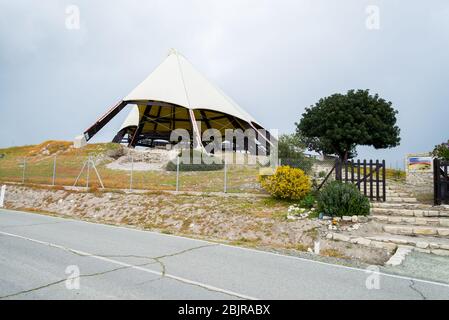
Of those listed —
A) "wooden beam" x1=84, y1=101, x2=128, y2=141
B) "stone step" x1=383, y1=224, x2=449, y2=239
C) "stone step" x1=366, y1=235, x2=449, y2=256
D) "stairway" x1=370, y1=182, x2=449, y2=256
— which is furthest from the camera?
"wooden beam" x1=84, y1=101, x2=128, y2=141

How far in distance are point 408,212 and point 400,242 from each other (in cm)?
305

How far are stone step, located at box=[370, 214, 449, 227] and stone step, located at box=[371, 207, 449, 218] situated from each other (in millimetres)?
306

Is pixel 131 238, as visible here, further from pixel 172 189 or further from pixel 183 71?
pixel 183 71

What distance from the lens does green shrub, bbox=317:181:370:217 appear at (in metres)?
10.6

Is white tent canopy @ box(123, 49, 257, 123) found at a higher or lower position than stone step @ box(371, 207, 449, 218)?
higher

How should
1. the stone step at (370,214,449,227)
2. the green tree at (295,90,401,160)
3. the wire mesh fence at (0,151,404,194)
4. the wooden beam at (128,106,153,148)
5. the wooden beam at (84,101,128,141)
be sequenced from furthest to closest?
1. the wooden beam at (128,106,153,148)
2. the green tree at (295,90,401,160)
3. the wooden beam at (84,101,128,141)
4. the wire mesh fence at (0,151,404,194)
5. the stone step at (370,214,449,227)

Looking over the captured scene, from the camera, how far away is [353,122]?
137ft

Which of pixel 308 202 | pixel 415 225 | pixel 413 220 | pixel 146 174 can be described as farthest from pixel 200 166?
pixel 415 225

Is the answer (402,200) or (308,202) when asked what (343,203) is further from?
(402,200)

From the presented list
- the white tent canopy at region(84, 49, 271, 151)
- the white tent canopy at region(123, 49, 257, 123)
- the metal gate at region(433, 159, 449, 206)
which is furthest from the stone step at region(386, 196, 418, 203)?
the white tent canopy at region(123, 49, 257, 123)

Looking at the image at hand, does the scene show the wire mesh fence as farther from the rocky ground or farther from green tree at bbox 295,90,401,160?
green tree at bbox 295,90,401,160

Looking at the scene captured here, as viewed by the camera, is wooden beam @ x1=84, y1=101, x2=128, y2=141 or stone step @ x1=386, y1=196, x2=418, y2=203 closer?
stone step @ x1=386, y1=196, x2=418, y2=203
